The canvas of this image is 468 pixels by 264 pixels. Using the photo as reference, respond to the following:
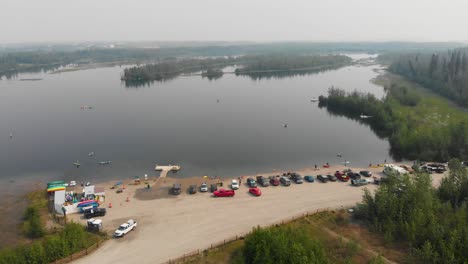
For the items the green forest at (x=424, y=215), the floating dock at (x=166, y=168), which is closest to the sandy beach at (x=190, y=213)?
the green forest at (x=424, y=215)

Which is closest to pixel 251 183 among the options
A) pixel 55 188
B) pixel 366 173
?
pixel 366 173

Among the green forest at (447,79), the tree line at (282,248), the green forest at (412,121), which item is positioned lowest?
the tree line at (282,248)

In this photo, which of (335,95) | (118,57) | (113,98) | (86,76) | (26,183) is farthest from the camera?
(118,57)

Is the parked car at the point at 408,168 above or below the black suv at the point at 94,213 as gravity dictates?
above

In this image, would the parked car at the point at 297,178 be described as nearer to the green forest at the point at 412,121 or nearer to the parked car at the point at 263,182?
the parked car at the point at 263,182

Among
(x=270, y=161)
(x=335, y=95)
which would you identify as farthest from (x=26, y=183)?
(x=335, y=95)

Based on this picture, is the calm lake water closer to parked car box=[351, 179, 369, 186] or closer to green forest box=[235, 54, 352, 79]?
parked car box=[351, 179, 369, 186]

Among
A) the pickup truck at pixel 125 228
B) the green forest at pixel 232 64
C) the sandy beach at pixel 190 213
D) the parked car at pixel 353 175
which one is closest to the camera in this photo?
the sandy beach at pixel 190 213

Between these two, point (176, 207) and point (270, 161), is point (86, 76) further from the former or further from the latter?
point (176, 207)
